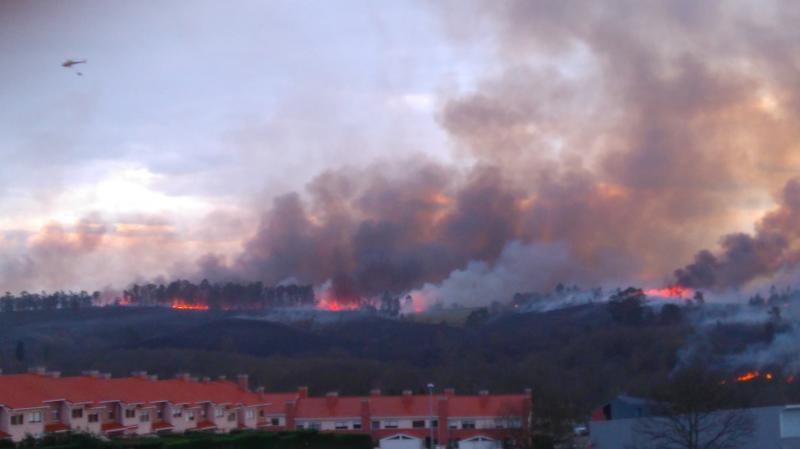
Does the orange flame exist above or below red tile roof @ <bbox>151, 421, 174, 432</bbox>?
above

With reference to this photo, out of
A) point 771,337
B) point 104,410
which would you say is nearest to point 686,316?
point 771,337

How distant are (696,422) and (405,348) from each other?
82.9 m

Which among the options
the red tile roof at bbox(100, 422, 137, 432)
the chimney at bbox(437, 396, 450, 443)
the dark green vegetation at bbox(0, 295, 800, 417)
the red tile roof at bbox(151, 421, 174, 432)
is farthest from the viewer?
the dark green vegetation at bbox(0, 295, 800, 417)

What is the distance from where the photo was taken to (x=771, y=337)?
85.5 metres

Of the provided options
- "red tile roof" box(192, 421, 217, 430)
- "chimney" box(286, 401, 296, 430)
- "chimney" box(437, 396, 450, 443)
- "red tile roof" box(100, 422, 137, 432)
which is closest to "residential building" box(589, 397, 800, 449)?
"chimney" box(437, 396, 450, 443)

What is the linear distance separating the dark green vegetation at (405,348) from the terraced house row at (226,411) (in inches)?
158

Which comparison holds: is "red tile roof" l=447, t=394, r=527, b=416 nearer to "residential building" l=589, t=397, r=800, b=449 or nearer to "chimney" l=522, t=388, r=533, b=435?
"chimney" l=522, t=388, r=533, b=435

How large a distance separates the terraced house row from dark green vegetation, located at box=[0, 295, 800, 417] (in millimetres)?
4009

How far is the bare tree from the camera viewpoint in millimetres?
37219

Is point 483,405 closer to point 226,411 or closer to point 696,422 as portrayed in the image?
point 226,411

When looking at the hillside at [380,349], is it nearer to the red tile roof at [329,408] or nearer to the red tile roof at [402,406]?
the red tile roof at [402,406]

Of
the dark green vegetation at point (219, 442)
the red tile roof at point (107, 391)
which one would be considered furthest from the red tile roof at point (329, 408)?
the dark green vegetation at point (219, 442)

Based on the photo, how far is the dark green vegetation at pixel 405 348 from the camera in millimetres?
80875

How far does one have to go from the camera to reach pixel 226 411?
52.7 m
